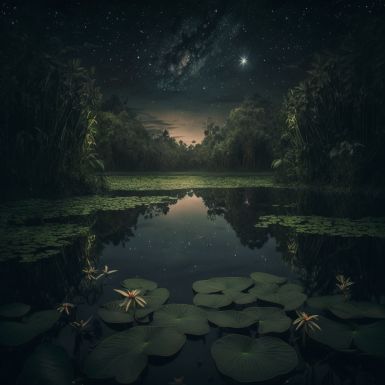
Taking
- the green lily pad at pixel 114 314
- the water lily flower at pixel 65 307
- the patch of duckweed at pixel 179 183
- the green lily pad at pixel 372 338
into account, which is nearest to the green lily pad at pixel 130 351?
the green lily pad at pixel 114 314

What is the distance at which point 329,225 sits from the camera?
623cm

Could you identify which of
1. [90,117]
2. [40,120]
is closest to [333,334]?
[40,120]

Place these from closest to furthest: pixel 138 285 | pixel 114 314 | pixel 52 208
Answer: pixel 114 314 → pixel 138 285 → pixel 52 208

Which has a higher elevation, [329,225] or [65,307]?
[329,225]

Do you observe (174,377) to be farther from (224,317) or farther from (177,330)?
(224,317)

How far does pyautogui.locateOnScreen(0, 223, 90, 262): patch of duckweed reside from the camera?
4342 mm

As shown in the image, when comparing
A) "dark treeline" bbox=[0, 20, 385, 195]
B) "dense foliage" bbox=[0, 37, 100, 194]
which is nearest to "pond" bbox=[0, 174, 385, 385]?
"dense foliage" bbox=[0, 37, 100, 194]

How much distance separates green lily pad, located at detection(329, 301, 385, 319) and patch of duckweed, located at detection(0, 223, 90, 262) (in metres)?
3.61

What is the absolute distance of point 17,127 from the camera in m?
9.18

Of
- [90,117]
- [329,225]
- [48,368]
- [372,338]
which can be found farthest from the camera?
[90,117]

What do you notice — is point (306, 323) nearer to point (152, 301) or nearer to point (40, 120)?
→ point (152, 301)

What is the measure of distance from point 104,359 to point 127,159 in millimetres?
32911

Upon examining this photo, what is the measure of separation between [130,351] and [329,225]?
17.2 ft

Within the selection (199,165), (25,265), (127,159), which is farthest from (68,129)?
(199,165)
